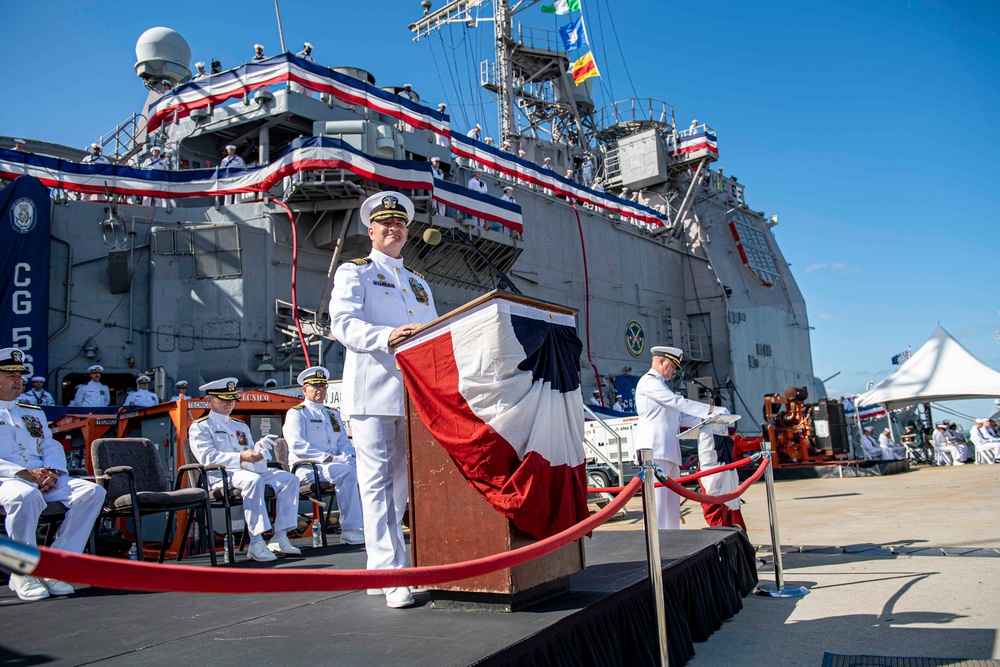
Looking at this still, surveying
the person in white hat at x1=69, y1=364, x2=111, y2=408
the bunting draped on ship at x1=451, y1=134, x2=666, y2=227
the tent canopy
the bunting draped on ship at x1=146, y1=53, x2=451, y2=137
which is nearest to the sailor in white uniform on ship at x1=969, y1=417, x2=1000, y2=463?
the tent canopy

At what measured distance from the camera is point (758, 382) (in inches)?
974

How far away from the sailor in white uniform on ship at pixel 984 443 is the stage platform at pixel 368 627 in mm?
19949

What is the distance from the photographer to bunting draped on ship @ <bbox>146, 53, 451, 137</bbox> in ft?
49.2

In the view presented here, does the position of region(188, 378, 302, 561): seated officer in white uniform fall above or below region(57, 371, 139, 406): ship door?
below

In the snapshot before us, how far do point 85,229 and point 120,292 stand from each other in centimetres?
127

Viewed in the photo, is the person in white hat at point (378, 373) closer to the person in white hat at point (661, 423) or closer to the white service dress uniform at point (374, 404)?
the white service dress uniform at point (374, 404)

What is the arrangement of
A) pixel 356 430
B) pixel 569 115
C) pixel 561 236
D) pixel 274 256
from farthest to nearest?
pixel 569 115, pixel 561 236, pixel 274 256, pixel 356 430

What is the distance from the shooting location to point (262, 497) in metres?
5.29

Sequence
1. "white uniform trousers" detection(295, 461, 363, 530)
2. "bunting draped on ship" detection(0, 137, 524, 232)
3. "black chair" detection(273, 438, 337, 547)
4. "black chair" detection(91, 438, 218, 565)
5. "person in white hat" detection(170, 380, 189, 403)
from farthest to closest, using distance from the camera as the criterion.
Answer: "bunting draped on ship" detection(0, 137, 524, 232) → "person in white hat" detection(170, 380, 189, 403) → "white uniform trousers" detection(295, 461, 363, 530) → "black chair" detection(273, 438, 337, 547) → "black chair" detection(91, 438, 218, 565)

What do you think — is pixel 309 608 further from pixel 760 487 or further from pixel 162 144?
pixel 162 144

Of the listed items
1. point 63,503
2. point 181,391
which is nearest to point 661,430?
point 63,503

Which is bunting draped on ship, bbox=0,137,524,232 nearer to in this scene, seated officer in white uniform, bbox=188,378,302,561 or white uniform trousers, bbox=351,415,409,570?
seated officer in white uniform, bbox=188,378,302,561

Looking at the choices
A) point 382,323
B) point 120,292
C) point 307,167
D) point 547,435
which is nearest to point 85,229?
point 120,292

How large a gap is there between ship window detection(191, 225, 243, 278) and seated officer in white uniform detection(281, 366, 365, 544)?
296 inches
